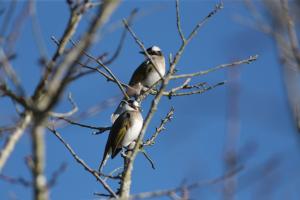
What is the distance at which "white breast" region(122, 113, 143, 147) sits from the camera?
8.51 m

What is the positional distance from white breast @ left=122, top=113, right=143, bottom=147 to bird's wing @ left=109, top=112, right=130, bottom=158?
52 millimetres

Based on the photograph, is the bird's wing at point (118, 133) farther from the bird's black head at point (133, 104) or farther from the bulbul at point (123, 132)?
the bird's black head at point (133, 104)

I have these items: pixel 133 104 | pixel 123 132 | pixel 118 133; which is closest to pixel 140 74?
pixel 133 104

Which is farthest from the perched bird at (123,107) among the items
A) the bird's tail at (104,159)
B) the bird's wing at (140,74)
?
the bird's wing at (140,74)

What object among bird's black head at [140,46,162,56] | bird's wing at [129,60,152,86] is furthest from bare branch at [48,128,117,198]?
bird's black head at [140,46,162,56]

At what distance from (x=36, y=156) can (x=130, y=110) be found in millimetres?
6281

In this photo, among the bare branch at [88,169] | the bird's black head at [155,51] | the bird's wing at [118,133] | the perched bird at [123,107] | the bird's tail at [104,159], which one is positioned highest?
the bird's black head at [155,51]

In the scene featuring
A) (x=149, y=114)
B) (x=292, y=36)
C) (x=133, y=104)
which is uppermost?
(x=133, y=104)

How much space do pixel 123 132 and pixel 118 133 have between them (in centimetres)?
13

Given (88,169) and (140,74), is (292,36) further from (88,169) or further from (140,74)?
(140,74)

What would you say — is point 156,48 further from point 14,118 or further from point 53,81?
point 53,81

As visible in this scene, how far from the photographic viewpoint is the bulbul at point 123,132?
27.6 ft

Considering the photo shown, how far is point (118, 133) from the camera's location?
8461 millimetres

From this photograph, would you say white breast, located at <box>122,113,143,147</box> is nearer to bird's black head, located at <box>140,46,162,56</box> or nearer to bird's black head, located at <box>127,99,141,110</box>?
bird's black head, located at <box>127,99,141,110</box>
